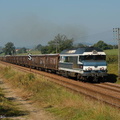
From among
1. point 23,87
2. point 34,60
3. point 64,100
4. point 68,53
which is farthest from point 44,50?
point 64,100

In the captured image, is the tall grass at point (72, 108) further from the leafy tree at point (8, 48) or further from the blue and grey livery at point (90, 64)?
the leafy tree at point (8, 48)

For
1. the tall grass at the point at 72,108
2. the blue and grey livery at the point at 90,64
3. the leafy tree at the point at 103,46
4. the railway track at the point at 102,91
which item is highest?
the leafy tree at the point at 103,46

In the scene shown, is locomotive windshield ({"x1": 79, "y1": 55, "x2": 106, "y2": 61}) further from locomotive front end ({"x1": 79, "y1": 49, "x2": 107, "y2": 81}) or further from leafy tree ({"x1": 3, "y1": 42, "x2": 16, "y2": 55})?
leafy tree ({"x1": 3, "y1": 42, "x2": 16, "y2": 55})

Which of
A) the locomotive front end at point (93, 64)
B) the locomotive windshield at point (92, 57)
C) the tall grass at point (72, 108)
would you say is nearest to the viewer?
the tall grass at point (72, 108)

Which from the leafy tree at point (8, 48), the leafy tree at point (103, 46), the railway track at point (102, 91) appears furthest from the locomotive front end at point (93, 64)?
the leafy tree at point (8, 48)

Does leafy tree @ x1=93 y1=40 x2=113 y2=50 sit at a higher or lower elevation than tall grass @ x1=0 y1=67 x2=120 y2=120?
higher

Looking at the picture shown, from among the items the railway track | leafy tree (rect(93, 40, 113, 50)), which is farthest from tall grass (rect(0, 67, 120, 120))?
leafy tree (rect(93, 40, 113, 50))

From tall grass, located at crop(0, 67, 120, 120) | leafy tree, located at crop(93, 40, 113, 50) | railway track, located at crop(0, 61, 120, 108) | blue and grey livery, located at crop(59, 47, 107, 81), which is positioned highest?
leafy tree, located at crop(93, 40, 113, 50)

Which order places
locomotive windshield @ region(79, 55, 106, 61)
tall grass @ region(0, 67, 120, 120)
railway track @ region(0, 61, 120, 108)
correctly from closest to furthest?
tall grass @ region(0, 67, 120, 120)
railway track @ region(0, 61, 120, 108)
locomotive windshield @ region(79, 55, 106, 61)

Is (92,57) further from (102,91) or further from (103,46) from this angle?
(103,46)

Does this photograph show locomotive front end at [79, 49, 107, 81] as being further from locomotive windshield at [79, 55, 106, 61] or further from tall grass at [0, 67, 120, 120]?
tall grass at [0, 67, 120, 120]

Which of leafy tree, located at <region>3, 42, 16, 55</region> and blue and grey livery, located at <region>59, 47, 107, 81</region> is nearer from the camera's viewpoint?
blue and grey livery, located at <region>59, 47, 107, 81</region>

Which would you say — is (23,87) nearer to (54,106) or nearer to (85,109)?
(54,106)

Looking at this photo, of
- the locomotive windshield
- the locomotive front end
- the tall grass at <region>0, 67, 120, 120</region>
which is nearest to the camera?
the tall grass at <region>0, 67, 120, 120</region>
